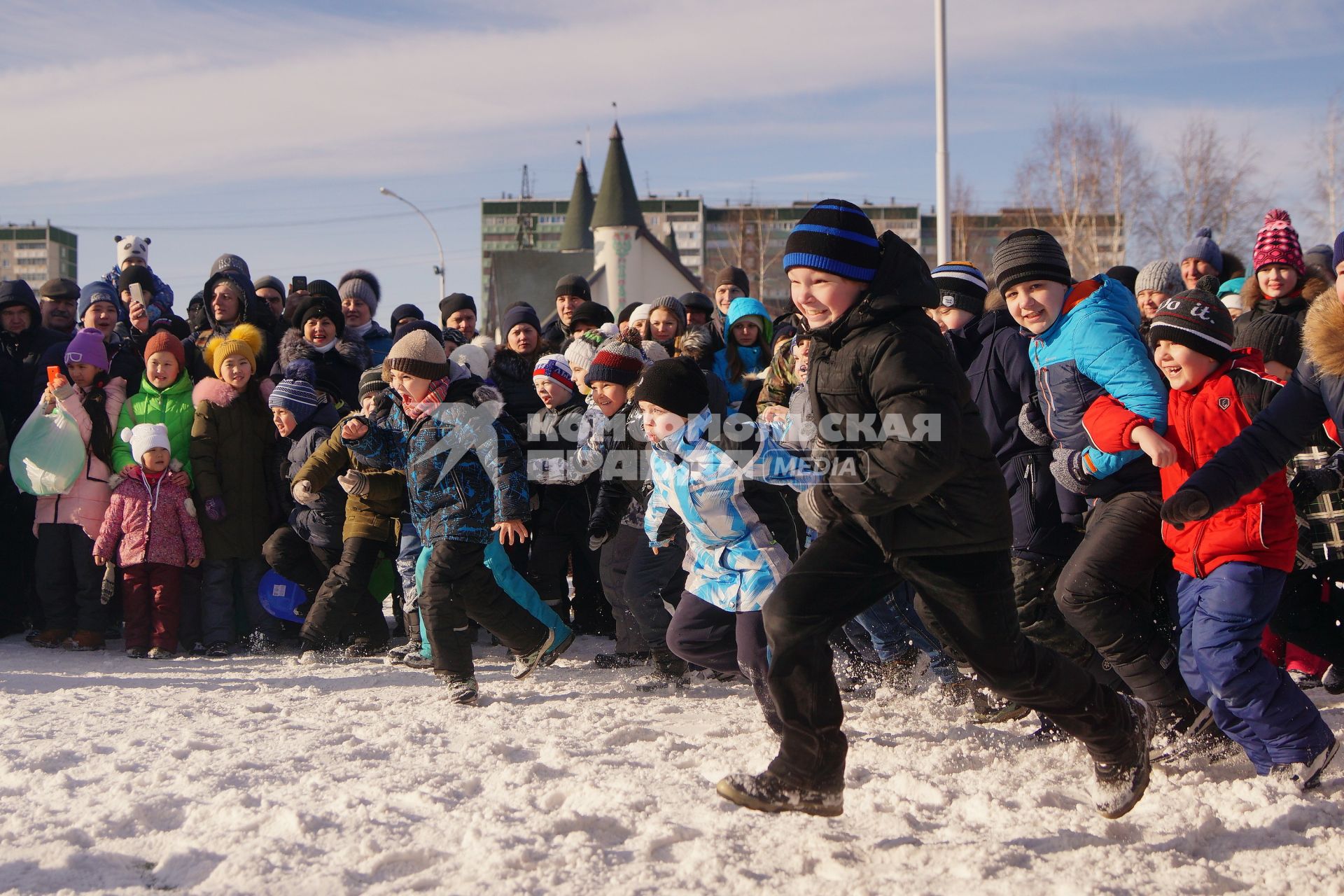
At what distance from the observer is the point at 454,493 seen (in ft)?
18.2

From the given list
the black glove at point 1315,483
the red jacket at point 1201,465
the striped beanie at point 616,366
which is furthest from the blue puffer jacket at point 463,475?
the black glove at point 1315,483

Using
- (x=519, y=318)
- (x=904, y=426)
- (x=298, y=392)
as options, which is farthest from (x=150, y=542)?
(x=904, y=426)

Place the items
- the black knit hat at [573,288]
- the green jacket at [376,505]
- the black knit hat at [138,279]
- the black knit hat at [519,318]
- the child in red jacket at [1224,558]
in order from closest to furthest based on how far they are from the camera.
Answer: the child in red jacket at [1224,558]
the green jacket at [376,505]
the black knit hat at [519,318]
the black knit hat at [138,279]
the black knit hat at [573,288]

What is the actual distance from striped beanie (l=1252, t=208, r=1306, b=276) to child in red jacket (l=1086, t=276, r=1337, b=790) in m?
Answer: 2.61

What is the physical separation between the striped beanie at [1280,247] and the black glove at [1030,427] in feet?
8.60

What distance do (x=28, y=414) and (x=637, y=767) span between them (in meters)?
5.64

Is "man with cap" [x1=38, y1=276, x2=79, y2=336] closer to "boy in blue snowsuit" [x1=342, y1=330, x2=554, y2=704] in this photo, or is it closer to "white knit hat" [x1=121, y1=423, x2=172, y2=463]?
"white knit hat" [x1=121, y1=423, x2=172, y2=463]

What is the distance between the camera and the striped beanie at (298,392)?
6.80m

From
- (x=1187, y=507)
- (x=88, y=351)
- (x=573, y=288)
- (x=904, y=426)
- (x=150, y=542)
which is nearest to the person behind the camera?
(x=904, y=426)

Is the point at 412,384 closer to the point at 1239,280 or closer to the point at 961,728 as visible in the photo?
the point at 961,728

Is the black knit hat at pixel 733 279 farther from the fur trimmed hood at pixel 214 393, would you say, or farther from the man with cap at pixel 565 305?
the fur trimmed hood at pixel 214 393

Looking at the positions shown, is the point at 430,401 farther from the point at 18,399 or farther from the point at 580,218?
the point at 580,218

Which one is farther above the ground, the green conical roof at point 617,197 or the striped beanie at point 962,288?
the green conical roof at point 617,197

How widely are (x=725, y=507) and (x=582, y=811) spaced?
1433 millimetres
